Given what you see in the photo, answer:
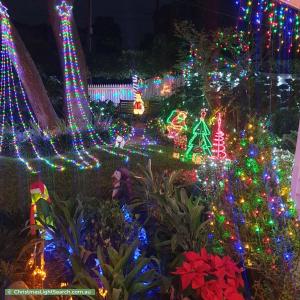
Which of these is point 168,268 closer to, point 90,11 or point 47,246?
point 47,246

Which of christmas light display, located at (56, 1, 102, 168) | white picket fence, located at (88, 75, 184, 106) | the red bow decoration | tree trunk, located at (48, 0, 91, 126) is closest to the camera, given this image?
the red bow decoration

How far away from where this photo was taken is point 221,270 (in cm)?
344

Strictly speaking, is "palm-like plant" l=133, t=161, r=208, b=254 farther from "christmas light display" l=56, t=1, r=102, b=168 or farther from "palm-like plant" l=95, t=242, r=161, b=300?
"christmas light display" l=56, t=1, r=102, b=168

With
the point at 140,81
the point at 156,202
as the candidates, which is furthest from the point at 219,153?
the point at 140,81

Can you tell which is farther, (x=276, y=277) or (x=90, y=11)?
(x=90, y=11)

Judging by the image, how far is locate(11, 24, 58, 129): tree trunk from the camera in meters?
13.8

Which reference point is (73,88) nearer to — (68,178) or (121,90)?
(68,178)

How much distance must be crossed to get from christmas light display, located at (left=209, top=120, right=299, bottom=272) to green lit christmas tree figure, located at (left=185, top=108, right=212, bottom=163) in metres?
6.55

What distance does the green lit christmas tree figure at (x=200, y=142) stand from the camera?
1127cm

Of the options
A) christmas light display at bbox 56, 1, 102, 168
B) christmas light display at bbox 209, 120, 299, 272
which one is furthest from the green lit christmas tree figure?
christmas light display at bbox 209, 120, 299, 272

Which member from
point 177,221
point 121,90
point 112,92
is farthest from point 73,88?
point 121,90

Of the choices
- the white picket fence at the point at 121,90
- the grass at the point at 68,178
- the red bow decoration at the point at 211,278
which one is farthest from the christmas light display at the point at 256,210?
the white picket fence at the point at 121,90

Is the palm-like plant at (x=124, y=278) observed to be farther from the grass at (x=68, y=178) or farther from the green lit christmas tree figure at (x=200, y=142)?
the green lit christmas tree figure at (x=200, y=142)

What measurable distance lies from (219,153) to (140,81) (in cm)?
1761
